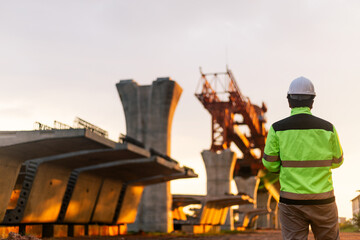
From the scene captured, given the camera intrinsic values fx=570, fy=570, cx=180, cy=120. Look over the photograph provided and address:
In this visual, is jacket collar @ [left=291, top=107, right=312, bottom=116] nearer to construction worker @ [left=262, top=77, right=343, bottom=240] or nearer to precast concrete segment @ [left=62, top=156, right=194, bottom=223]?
construction worker @ [left=262, top=77, right=343, bottom=240]

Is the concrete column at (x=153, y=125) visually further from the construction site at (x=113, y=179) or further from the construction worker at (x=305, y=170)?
the construction worker at (x=305, y=170)

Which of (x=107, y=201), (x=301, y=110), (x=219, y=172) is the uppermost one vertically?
(x=219, y=172)

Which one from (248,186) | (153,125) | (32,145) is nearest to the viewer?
(32,145)

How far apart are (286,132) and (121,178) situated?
30913 millimetres

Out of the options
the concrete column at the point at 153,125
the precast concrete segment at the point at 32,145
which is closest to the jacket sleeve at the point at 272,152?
the precast concrete segment at the point at 32,145

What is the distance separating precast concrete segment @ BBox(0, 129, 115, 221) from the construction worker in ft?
53.4

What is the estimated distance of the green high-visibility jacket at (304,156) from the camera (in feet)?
14.6

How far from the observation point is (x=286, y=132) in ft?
15.1

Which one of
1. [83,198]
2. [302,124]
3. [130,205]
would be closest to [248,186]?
[130,205]

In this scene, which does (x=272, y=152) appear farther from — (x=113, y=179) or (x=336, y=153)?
(x=113, y=179)

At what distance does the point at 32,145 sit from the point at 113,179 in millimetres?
13704

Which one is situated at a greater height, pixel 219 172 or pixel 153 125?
pixel 153 125

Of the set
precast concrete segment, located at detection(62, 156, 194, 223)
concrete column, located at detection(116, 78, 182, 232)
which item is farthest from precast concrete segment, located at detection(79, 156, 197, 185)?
concrete column, located at detection(116, 78, 182, 232)

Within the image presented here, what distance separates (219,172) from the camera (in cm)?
5569
